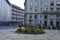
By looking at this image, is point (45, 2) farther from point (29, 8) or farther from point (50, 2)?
point (29, 8)

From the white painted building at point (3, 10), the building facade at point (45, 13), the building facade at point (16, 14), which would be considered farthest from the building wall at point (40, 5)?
the building facade at point (16, 14)

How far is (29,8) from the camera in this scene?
74.6 m

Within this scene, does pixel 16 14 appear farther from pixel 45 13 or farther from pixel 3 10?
pixel 45 13

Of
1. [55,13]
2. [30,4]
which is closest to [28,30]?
[55,13]

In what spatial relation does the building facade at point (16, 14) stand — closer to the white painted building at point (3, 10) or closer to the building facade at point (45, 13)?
the white painted building at point (3, 10)

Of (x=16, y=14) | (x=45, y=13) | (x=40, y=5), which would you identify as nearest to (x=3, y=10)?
(x=40, y=5)

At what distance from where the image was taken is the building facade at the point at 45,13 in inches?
2736

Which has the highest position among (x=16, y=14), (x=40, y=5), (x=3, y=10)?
(x=40, y=5)

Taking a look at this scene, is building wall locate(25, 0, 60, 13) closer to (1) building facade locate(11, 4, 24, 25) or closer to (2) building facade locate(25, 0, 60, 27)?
(2) building facade locate(25, 0, 60, 27)

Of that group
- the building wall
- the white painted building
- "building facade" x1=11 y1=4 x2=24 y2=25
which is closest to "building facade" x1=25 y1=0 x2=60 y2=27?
the building wall

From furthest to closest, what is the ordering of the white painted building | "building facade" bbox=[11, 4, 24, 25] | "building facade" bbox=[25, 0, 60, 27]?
"building facade" bbox=[11, 4, 24, 25]
the white painted building
"building facade" bbox=[25, 0, 60, 27]

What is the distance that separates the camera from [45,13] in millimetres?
70500

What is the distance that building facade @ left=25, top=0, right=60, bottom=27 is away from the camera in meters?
69.5

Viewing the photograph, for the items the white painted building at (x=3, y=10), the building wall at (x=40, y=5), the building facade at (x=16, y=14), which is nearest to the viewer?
the building wall at (x=40, y=5)
